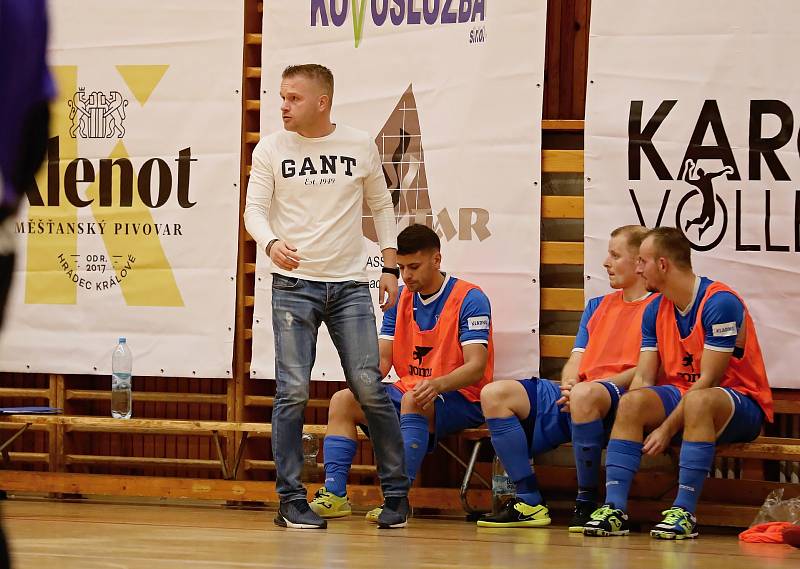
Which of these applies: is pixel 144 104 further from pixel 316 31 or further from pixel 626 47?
pixel 626 47

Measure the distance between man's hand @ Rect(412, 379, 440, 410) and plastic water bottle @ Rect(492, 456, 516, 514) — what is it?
0.46 metres

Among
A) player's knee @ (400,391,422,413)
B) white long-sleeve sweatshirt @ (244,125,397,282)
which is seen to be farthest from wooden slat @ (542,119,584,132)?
player's knee @ (400,391,422,413)

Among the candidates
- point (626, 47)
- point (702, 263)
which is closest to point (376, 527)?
point (702, 263)

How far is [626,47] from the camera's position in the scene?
19.5 ft

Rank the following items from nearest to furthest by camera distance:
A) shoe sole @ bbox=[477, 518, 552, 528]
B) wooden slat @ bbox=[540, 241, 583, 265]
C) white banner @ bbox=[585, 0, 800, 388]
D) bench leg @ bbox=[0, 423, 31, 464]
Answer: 1. shoe sole @ bbox=[477, 518, 552, 528]
2. white banner @ bbox=[585, 0, 800, 388]
3. wooden slat @ bbox=[540, 241, 583, 265]
4. bench leg @ bbox=[0, 423, 31, 464]

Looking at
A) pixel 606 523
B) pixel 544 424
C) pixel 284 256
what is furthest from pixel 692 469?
pixel 284 256

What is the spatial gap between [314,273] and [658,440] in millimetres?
1542

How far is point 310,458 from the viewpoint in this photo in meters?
6.39

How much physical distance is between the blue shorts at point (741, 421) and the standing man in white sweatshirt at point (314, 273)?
1.36 metres

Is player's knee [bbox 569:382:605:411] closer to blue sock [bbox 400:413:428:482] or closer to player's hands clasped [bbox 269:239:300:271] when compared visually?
blue sock [bbox 400:413:428:482]

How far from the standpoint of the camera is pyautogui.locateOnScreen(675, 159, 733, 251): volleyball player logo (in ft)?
19.1

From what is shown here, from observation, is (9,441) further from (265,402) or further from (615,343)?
(615,343)

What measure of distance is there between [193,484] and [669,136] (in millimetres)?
2947

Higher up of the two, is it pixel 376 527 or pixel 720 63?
pixel 720 63
